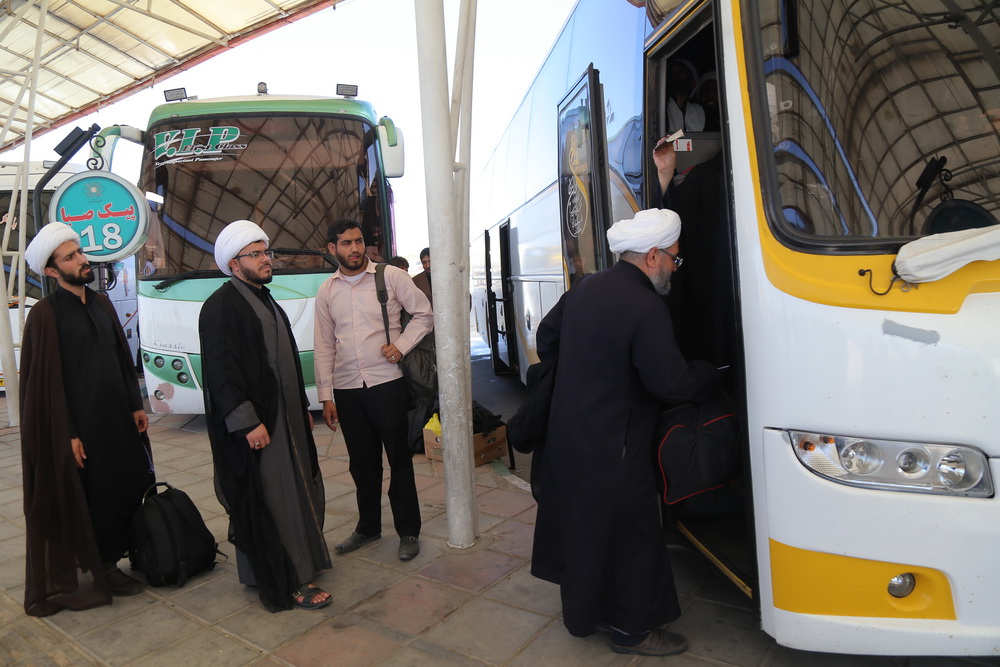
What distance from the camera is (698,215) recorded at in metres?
3.36

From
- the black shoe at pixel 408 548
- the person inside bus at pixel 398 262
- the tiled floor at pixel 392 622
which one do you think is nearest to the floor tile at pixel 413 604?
the tiled floor at pixel 392 622

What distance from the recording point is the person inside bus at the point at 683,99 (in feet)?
11.9

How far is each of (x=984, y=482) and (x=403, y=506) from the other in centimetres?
282

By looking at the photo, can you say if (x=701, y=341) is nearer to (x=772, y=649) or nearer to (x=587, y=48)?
(x=772, y=649)

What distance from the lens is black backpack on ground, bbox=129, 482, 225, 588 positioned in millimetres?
3793

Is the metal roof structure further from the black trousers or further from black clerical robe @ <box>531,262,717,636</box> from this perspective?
black clerical robe @ <box>531,262,717,636</box>

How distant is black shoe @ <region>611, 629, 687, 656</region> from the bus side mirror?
5064mm

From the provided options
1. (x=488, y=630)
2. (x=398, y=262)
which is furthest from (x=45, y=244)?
(x=398, y=262)

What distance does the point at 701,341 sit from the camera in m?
3.57

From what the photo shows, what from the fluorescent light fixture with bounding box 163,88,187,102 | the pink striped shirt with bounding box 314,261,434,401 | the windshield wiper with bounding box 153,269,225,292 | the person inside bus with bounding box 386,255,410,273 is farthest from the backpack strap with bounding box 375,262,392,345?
the fluorescent light fixture with bounding box 163,88,187,102

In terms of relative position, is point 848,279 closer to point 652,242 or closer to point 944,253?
point 944,253

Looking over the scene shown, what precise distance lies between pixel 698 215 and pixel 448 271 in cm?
136

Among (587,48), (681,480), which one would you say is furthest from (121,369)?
(587,48)

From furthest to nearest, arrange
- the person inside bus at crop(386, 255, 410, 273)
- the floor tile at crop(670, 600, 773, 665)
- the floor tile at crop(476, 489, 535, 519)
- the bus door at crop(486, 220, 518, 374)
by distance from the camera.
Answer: the bus door at crop(486, 220, 518, 374), the person inside bus at crop(386, 255, 410, 273), the floor tile at crop(476, 489, 535, 519), the floor tile at crop(670, 600, 773, 665)
